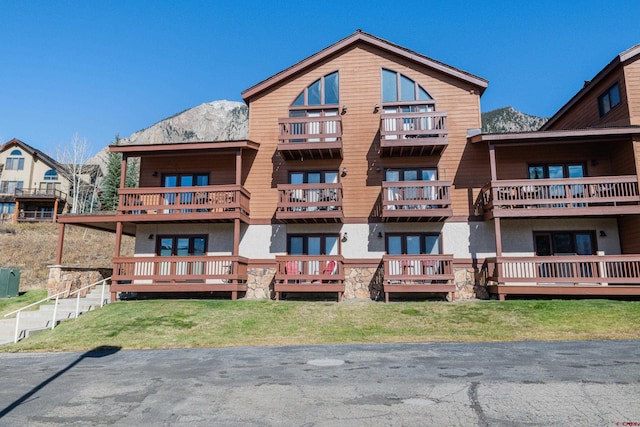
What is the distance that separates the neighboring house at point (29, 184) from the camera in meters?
48.8

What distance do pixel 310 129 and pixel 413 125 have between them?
478 centimetres

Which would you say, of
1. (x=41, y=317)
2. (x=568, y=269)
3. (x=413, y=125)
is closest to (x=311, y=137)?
(x=413, y=125)

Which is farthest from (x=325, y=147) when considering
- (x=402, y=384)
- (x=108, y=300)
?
(x=402, y=384)

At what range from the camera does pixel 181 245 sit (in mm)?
19953

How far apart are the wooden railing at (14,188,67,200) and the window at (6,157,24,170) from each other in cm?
354

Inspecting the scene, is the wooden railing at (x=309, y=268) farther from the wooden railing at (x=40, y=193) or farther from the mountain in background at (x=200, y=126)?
the mountain in background at (x=200, y=126)

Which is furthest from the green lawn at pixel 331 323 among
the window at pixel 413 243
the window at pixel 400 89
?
the window at pixel 400 89

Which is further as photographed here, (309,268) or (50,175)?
(50,175)

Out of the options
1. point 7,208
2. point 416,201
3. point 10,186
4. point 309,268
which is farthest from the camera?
point 10,186

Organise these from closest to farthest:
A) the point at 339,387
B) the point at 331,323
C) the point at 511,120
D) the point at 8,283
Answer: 1. the point at 339,387
2. the point at 331,323
3. the point at 8,283
4. the point at 511,120

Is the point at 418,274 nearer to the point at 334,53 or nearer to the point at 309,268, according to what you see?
the point at 309,268

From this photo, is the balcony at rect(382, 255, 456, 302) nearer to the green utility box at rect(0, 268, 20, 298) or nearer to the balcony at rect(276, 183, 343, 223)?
the balcony at rect(276, 183, 343, 223)

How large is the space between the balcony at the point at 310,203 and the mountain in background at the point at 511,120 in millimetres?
113611

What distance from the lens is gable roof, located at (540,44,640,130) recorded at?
17.9m
